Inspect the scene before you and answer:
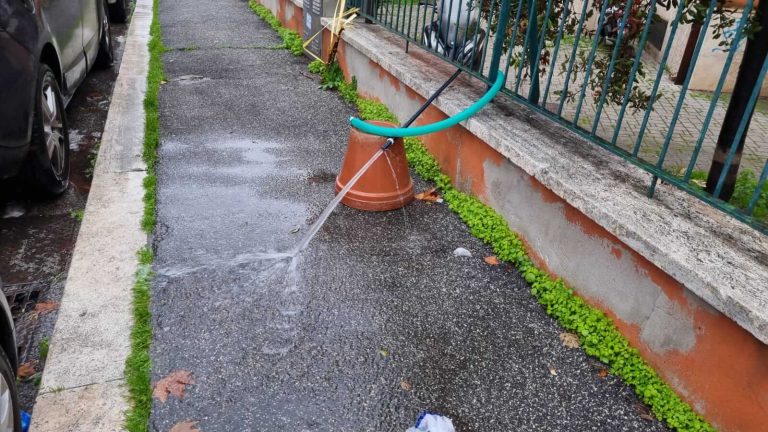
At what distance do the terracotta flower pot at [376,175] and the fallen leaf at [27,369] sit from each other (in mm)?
2062

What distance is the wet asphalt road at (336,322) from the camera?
2.47m

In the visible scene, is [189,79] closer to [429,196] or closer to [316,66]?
[316,66]

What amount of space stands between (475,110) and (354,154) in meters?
0.84

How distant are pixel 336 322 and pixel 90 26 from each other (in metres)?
4.11

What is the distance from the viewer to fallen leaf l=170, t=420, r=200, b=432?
2316mm

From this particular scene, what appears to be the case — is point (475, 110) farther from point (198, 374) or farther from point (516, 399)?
point (198, 374)

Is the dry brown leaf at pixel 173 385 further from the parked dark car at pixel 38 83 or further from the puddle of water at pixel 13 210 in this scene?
the puddle of water at pixel 13 210

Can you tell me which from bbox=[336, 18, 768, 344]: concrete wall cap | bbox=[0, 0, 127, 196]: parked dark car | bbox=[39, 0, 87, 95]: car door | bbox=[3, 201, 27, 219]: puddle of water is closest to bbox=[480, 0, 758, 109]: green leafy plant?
bbox=[336, 18, 768, 344]: concrete wall cap

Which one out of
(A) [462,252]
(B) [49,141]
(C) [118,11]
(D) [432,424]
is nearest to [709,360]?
(D) [432,424]

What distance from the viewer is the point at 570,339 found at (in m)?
2.90

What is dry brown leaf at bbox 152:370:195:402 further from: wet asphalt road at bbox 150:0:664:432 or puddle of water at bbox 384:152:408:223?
puddle of water at bbox 384:152:408:223

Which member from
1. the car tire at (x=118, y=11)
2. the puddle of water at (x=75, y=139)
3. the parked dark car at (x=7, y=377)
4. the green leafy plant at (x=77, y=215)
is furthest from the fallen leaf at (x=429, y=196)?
the car tire at (x=118, y=11)

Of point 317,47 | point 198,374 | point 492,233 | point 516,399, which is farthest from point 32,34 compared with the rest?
point 317,47

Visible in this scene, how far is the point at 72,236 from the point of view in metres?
3.65
